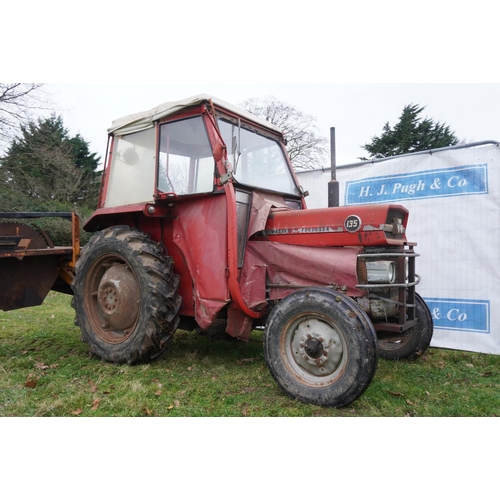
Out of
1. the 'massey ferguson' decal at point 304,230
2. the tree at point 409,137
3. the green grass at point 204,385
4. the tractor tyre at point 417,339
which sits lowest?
the green grass at point 204,385

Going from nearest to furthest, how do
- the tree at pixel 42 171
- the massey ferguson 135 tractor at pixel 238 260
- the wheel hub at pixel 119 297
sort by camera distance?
the massey ferguson 135 tractor at pixel 238 260
the wheel hub at pixel 119 297
the tree at pixel 42 171

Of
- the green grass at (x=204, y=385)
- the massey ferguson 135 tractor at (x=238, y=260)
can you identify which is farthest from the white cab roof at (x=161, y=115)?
the green grass at (x=204, y=385)

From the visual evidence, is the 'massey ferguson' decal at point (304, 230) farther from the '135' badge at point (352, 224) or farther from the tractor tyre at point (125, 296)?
the tractor tyre at point (125, 296)

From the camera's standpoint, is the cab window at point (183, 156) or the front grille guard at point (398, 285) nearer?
the front grille guard at point (398, 285)

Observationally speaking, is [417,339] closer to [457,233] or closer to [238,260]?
[457,233]

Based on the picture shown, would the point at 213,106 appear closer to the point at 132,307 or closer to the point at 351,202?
the point at 132,307

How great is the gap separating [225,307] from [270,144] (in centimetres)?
204

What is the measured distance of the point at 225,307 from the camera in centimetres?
403

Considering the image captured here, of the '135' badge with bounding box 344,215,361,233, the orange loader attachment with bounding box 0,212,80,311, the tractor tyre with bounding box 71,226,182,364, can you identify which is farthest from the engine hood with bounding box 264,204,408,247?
the orange loader attachment with bounding box 0,212,80,311

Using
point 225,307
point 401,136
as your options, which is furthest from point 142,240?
point 401,136

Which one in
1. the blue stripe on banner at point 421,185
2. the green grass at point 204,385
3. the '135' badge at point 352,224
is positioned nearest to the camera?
the green grass at point 204,385

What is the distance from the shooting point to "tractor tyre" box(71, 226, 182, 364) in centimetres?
394

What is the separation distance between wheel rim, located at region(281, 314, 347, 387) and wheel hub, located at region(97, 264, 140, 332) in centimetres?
174

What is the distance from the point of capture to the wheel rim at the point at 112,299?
13.9 feet
